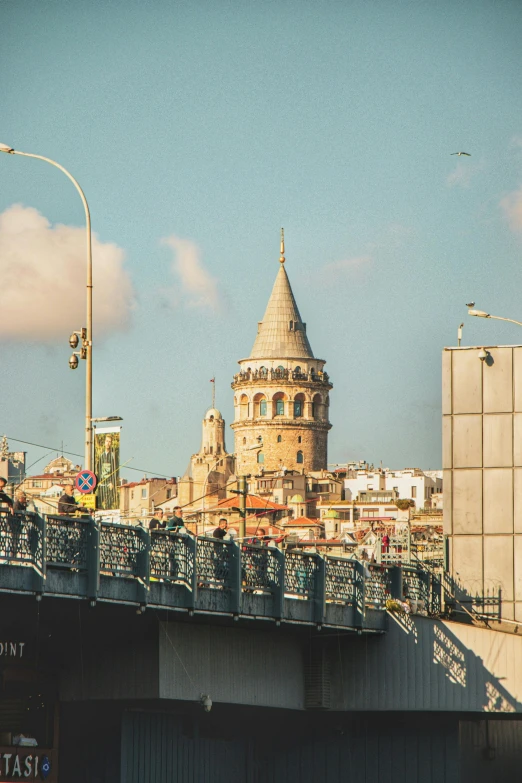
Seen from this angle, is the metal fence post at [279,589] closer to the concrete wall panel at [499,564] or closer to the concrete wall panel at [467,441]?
the concrete wall panel at [499,564]

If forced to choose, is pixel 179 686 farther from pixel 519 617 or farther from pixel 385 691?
pixel 519 617

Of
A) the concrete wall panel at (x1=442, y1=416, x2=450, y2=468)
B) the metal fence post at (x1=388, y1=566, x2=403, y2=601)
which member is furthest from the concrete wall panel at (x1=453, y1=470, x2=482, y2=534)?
the metal fence post at (x1=388, y1=566, x2=403, y2=601)

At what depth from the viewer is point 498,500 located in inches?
1853

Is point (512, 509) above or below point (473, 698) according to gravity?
above

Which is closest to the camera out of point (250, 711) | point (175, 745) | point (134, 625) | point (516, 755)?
point (134, 625)

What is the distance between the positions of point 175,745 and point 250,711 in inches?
131

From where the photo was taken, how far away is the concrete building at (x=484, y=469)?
4659cm

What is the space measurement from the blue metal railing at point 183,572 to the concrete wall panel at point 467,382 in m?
6.59

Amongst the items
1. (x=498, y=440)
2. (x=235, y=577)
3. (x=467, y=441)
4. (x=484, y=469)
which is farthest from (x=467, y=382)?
(x=235, y=577)

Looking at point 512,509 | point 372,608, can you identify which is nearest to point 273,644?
point 372,608

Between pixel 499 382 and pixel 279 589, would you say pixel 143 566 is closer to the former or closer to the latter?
pixel 279 589

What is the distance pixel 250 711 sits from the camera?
4434 centimetres

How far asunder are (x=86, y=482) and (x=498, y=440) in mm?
14276

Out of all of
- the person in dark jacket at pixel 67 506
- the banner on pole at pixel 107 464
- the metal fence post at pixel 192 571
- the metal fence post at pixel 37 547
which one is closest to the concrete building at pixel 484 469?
the banner on pole at pixel 107 464
